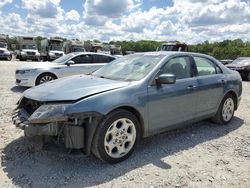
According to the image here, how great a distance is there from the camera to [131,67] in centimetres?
481

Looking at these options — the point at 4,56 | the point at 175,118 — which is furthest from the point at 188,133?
the point at 4,56

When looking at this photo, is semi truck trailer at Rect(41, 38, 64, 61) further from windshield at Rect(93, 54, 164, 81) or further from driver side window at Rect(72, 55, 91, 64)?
windshield at Rect(93, 54, 164, 81)

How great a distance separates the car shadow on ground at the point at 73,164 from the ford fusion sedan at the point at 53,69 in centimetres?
507

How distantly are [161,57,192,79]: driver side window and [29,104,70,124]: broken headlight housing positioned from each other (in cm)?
179

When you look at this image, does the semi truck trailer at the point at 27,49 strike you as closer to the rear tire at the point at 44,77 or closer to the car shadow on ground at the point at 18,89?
the car shadow on ground at the point at 18,89

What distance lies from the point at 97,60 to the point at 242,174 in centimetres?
791

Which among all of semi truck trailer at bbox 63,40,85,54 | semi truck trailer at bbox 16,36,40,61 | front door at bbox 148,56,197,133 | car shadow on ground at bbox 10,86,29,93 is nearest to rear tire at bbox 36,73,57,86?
car shadow on ground at bbox 10,86,29,93

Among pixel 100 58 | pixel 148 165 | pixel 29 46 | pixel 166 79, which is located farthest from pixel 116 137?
pixel 29 46

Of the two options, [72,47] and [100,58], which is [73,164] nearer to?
[100,58]

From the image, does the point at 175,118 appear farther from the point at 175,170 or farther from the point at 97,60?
the point at 97,60

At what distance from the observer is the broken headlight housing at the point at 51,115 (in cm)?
350

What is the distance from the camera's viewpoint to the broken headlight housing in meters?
3.50

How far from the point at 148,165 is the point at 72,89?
4.78 feet

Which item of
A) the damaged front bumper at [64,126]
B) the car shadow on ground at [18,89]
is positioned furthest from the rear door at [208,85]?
the car shadow on ground at [18,89]
